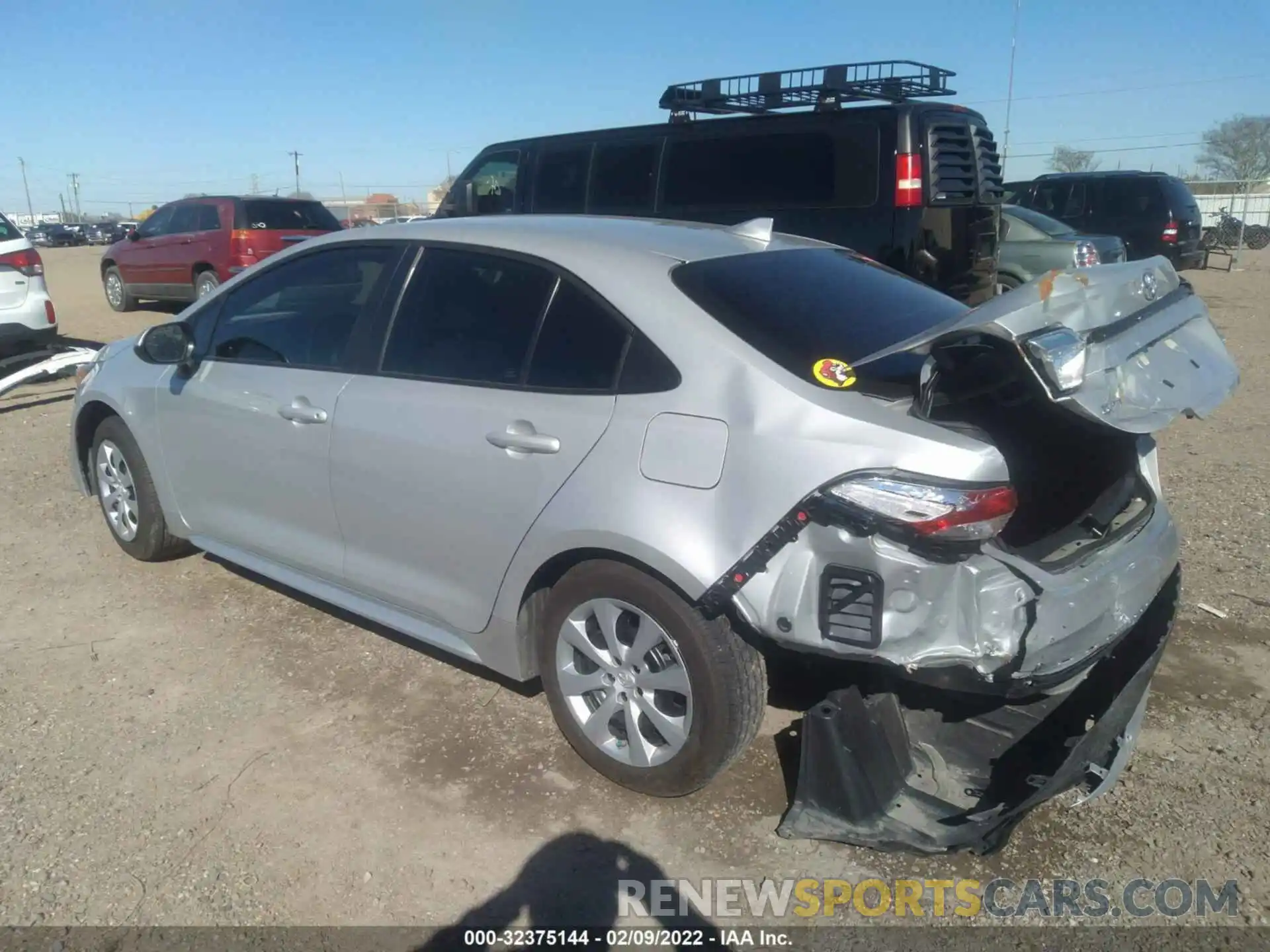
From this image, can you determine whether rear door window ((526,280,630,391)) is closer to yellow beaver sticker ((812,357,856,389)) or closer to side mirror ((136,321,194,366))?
yellow beaver sticker ((812,357,856,389))

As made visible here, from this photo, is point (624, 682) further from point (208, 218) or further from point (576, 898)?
point (208, 218)

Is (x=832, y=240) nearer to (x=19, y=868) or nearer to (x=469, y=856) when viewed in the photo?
(x=469, y=856)

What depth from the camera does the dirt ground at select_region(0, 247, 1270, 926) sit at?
9.22 feet

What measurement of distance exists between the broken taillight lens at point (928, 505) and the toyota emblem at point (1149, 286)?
3.04ft

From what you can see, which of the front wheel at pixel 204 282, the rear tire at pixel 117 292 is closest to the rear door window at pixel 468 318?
the front wheel at pixel 204 282

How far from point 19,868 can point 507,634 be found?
1.51 meters

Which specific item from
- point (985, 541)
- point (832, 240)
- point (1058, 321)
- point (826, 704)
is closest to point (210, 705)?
point (826, 704)

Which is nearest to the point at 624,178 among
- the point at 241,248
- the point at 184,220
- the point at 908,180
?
the point at 908,180

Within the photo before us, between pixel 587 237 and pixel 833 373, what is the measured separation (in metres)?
1.07

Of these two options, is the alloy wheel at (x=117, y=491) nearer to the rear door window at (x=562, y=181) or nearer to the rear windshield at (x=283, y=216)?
the rear door window at (x=562, y=181)

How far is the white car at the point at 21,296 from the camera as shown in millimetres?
9469

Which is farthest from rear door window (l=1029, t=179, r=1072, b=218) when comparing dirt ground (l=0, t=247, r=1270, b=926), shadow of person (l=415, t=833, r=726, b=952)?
shadow of person (l=415, t=833, r=726, b=952)

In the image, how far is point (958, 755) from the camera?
317cm

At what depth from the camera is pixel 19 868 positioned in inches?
113
